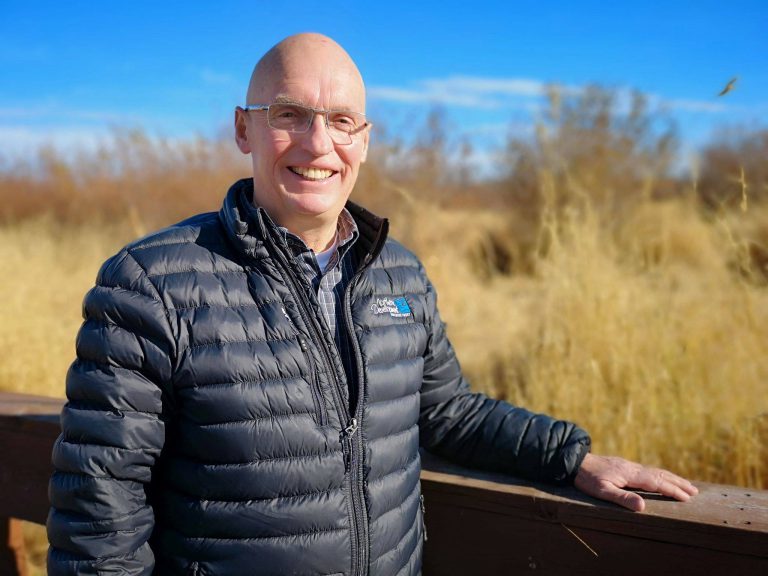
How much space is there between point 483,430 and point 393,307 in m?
0.42

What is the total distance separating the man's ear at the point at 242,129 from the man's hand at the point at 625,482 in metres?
1.17

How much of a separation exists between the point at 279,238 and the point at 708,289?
409 centimetres

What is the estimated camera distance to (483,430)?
76.5 inches

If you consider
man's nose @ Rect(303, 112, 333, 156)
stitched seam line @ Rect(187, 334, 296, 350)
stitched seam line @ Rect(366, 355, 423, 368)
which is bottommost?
stitched seam line @ Rect(366, 355, 423, 368)

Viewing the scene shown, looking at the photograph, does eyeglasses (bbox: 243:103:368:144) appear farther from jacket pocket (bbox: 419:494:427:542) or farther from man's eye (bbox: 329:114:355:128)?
jacket pocket (bbox: 419:494:427:542)

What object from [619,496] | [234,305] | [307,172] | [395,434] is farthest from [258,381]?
[619,496]

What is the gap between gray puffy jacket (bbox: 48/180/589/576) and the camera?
4.66ft

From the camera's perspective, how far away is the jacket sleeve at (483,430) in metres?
1.84

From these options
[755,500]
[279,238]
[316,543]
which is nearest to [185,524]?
[316,543]

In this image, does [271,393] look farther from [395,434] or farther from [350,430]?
[395,434]

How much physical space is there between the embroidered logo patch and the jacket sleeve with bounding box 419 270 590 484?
0.12 meters

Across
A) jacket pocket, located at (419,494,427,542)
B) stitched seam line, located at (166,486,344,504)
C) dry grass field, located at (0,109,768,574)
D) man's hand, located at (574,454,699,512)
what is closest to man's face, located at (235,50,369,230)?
stitched seam line, located at (166,486,344,504)

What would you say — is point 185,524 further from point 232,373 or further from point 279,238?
point 279,238

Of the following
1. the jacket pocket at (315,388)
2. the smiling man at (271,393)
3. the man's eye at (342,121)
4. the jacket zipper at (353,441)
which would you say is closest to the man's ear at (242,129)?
the smiling man at (271,393)
